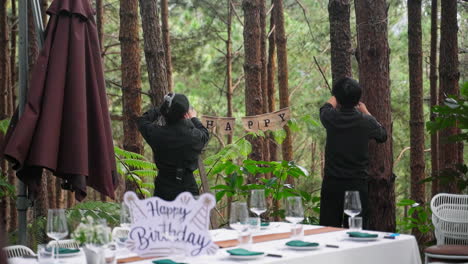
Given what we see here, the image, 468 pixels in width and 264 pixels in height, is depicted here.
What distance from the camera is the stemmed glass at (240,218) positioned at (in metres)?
3.65

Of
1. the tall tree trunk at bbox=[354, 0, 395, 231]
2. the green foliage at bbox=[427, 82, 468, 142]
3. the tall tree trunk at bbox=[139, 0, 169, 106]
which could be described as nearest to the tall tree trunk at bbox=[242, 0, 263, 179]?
the tall tree trunk at bbox=[139, 0, 169, 106]

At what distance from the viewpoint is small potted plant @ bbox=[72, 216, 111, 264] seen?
2.98 m

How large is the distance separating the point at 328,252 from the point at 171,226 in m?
0.87

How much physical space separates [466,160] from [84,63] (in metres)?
18.2

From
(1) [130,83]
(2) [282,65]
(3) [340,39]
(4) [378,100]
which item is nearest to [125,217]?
(4) [378,100]

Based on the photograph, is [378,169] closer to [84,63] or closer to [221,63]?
[84,63]

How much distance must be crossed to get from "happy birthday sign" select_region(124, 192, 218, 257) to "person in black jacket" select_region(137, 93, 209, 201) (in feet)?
6.57

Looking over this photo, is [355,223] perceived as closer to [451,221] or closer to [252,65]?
[451,221]

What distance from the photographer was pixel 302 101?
24.2 metres

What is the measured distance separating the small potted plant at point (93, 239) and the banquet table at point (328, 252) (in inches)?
9.5

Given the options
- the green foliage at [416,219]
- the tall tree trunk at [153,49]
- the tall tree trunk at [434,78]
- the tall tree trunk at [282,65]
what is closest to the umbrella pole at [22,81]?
the tall tree trunk at [153,49]

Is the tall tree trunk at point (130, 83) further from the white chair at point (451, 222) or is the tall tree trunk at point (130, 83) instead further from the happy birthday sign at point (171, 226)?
the happy birthday sign at point (171, 226)

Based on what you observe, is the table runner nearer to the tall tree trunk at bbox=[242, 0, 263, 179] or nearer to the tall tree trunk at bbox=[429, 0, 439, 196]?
the tall tree trunk at bbox=[242, 0, 263, 179]

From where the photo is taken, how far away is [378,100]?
22.5ft
